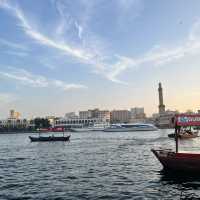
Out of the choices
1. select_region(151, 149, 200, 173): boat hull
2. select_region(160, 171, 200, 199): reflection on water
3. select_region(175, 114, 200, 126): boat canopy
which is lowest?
select_region(160, 171, 200, 199): reflection on water

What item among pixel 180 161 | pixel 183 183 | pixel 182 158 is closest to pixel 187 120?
pixel 182 158

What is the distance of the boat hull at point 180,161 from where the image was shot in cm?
3266

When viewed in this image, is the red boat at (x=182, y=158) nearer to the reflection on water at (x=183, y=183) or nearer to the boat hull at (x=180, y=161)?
the boat hull at (x=180, y=161)

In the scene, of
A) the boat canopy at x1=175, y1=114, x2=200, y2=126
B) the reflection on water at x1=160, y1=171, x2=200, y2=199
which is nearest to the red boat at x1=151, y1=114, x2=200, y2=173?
the boat canopy at x1=175, y1=114, x2=200, y2=126

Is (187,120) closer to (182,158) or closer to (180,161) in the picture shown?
(182,158)

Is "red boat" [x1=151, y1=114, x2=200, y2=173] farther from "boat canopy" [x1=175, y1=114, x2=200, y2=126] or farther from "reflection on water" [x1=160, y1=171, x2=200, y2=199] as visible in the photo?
"reflection on water" [x1=160, y1=171, x2=200, y2=199]

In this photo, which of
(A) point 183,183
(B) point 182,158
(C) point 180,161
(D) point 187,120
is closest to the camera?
(A) point 183,183

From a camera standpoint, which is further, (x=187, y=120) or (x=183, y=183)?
(x=187, y=120)

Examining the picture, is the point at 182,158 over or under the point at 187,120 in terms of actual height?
under

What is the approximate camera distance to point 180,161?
3378 cm

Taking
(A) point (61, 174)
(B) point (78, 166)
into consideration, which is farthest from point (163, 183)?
(B) point (78, 166)

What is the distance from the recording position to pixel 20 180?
112 feet

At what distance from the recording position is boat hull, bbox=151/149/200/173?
3266 centimetres

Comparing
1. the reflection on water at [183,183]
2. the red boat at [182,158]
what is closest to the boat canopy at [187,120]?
the red boat at [182,158]
